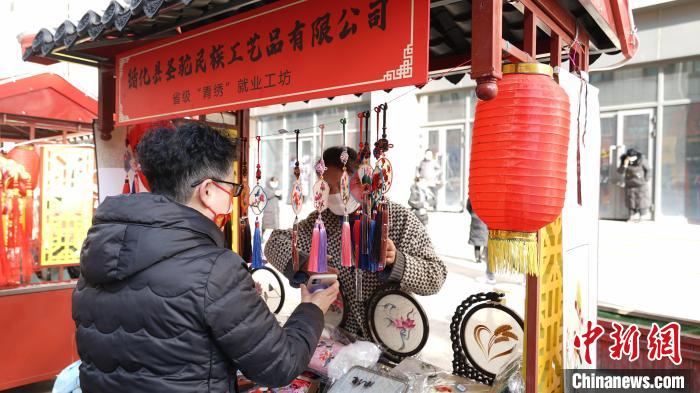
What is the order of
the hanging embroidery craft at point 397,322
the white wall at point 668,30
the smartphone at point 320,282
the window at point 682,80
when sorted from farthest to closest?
the window at point 682,80, the white wall at point 668,30, the hanging embroidery craft at point 397,322, the smartphone at point 320,282

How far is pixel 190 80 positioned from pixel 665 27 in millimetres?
11676

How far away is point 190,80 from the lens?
8.78 feet

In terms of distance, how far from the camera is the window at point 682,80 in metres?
10.3

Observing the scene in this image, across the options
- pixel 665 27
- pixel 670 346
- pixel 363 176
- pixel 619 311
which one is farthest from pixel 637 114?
pixel 363 176

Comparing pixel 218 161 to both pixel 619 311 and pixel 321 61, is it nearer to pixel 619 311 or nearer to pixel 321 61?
pixel 321 61

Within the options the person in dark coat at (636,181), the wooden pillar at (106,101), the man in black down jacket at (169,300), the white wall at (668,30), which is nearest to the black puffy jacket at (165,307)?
the man in black down jacket at (169,300)

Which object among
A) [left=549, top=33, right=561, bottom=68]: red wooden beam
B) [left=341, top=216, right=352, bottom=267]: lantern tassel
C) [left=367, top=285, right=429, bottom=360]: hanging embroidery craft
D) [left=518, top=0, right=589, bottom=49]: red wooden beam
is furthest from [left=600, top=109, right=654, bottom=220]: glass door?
[left=341, top=216, right=352, bottom=267]: lantern tassel

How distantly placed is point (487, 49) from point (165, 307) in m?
1.30

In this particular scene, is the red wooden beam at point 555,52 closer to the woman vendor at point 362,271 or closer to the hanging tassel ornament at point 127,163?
the woman vendor at point 362,271

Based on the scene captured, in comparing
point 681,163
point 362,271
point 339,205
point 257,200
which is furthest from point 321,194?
point 681,163

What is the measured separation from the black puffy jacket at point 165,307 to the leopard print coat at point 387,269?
4.18ft

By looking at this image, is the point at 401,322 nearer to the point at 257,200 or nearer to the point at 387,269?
the point at 387,269

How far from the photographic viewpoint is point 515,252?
167 cm

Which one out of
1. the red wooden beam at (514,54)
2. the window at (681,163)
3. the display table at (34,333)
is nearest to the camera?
the red wooden beam at (514,54)
